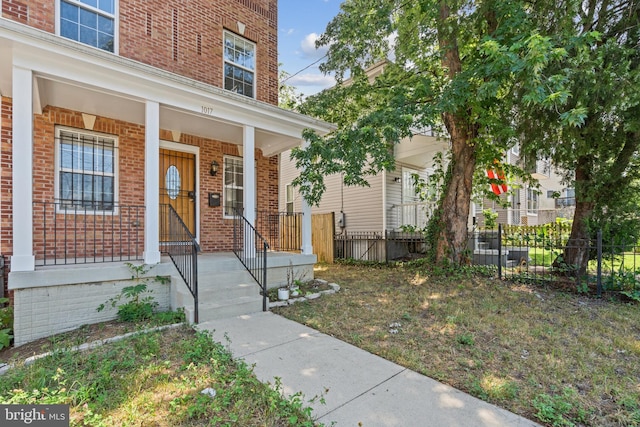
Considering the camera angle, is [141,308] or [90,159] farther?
[90,159]

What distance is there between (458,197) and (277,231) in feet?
15.5

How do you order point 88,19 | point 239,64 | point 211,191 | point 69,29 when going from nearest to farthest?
1. point 69,29
2. point 88,19
3. point 211,191
4. point 239,64

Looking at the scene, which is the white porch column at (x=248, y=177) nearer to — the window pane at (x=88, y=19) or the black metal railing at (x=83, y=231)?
the black metal railing at (x=83, y=231)

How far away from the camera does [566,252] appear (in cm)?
770

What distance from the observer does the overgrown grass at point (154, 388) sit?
245 centimetres

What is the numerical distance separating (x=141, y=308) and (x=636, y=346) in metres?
6.39

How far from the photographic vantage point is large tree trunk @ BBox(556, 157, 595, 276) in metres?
7.02

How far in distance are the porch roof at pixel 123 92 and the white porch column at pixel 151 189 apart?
1.33 feet

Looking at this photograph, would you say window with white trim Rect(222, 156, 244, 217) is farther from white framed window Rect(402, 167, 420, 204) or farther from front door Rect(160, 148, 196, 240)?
white framed window Rect(402, 167, 420, 204)

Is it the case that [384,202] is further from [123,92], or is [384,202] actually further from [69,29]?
[69,29]

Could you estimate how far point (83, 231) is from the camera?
5.79m

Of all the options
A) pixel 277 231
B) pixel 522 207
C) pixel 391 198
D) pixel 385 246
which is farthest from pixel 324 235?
pixel 522 207

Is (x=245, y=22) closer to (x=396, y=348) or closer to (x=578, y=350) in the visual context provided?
(x=396, y=348)

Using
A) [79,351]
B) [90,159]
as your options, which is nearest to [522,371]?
[79,351]
